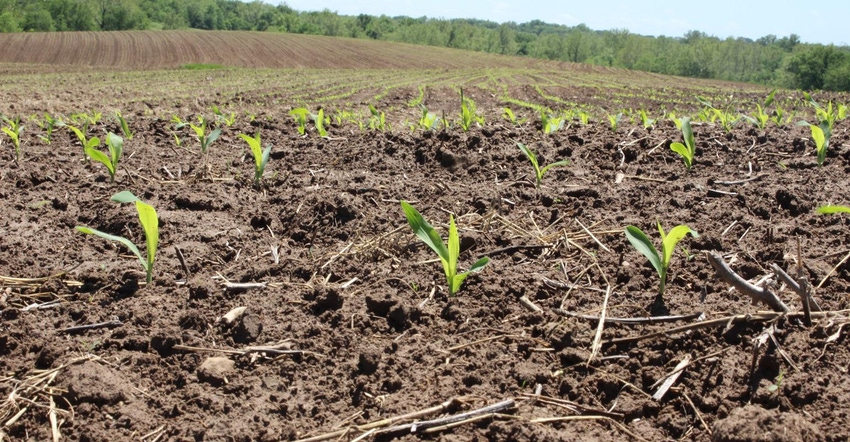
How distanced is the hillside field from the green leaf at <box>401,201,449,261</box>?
198mm

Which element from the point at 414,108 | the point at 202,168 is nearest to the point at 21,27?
the point at 414,108

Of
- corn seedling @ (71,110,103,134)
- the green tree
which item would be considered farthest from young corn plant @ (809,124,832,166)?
the green tree

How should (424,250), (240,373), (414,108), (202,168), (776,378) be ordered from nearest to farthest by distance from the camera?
(776,378)
(240,373)
(424,250)
(202,168)
(414,108)

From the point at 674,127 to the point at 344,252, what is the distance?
2921 millimetres

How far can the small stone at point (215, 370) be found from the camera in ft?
6.36

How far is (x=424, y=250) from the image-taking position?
2.71 m

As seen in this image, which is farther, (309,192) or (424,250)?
(309,192)

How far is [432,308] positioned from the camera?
2.25 meters

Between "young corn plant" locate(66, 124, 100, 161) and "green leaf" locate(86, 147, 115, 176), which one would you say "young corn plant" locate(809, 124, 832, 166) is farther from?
"young corn plant" locate(66, 124, 100, 161)

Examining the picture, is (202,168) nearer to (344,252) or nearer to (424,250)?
(344,252)

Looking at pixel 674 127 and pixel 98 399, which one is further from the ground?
pixel 674 127

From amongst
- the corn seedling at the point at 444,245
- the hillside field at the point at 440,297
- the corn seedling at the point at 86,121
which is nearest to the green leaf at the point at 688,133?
the hillside field at the point at 440,297

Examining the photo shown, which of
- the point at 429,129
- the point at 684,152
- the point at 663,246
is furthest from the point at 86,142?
the point at 663,246

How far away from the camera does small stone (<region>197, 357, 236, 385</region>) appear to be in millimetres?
1938
